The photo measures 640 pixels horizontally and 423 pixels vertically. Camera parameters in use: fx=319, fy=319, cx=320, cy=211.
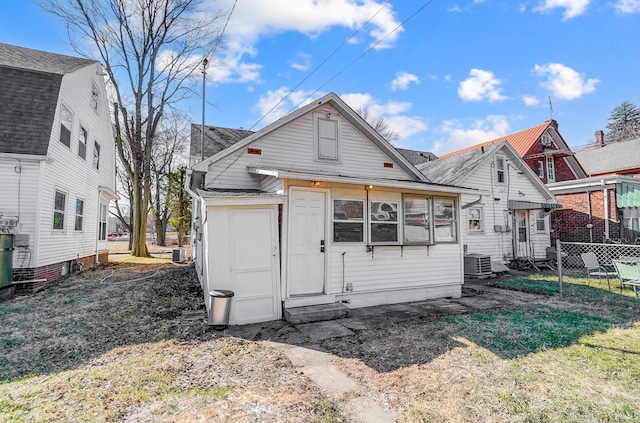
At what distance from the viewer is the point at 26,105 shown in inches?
340

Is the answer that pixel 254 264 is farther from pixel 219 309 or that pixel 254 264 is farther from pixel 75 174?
pixel 75 174

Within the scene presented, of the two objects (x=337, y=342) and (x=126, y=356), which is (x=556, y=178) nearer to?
(x=337, y=342)

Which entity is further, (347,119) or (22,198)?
(347,119)

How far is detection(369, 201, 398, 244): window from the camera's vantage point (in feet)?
23.3

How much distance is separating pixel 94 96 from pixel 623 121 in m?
54.3

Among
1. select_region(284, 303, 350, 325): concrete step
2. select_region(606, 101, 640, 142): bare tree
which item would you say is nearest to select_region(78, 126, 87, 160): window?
select_region(284, 303, 350, 325): concrete step

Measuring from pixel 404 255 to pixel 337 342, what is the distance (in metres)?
3.21

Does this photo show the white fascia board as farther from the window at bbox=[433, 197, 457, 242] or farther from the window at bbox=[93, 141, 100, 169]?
the window at bbox=[93, 141, 100, 169]

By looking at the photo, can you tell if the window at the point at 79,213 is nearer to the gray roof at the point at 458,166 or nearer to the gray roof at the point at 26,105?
the gray roof at the point at 26,105

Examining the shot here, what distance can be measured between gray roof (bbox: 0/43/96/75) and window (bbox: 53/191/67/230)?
3694mm

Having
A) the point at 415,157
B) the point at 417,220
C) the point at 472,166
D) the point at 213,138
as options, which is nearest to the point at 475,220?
the point at 472,166

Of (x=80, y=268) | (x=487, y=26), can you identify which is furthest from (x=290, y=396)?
(x=80, y=268)

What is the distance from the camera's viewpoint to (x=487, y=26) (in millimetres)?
7801

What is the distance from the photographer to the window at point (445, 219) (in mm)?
7836
